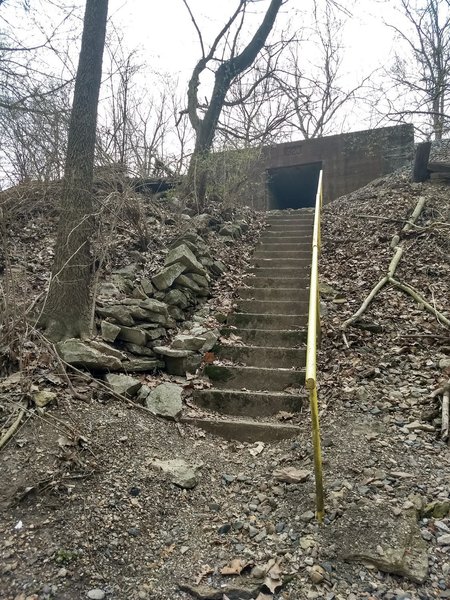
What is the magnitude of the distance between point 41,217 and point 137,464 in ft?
14.3

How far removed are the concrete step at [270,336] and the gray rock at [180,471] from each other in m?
2.03

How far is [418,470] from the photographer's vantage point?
2658 mm

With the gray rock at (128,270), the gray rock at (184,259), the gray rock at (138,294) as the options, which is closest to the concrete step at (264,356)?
the gray rock at (138,294)

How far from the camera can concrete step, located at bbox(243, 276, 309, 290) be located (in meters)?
6.02

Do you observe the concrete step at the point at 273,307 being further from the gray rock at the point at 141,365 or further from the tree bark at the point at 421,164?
the tree bark at the point at 421,164

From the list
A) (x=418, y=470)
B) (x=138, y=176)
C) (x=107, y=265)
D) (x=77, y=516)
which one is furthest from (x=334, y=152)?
(x=77, y=516)

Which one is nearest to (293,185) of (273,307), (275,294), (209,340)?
(275,294)

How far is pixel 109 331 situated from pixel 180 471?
62.9 inches

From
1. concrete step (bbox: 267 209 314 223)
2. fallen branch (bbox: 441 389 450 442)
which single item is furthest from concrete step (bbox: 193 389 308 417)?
concrete step (bbox: 267 209 314 223)

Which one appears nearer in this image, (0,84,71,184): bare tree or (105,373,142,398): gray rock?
(105,373,142,398): gray rock

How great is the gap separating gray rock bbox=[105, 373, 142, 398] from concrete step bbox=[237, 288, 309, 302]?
8.45ft

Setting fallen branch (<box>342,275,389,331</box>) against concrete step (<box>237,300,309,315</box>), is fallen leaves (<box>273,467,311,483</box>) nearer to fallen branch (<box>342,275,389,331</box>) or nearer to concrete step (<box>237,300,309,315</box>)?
fallen branch (<box>342,275,389,331</box>)

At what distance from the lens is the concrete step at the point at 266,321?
200 inches

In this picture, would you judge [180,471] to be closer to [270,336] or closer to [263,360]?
[263,360]
